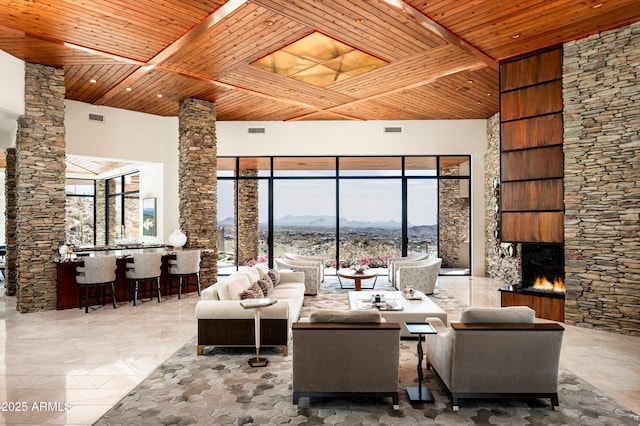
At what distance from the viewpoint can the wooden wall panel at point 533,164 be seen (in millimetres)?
6027

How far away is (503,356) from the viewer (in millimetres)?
3258

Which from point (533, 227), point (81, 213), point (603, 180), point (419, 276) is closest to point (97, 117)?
point (81, 213)

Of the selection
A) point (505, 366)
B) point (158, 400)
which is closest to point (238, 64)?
point (158, 400)

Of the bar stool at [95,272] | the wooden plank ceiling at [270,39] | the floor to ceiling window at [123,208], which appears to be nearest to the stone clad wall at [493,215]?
the wooden plank ceiling at [270,39]

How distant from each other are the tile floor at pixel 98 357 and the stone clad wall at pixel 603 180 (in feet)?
1.63

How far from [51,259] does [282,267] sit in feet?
14.0

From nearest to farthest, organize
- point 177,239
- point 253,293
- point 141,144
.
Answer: point 253,293 → point 177,239 → point 141,144

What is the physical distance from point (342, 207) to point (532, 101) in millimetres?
5619

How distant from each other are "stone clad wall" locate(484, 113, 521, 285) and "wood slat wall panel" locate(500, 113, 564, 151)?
10.8ft

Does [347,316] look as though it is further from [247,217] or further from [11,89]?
[247,217]

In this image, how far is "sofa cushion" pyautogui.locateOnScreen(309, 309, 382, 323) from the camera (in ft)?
11.1

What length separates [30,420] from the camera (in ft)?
10.3

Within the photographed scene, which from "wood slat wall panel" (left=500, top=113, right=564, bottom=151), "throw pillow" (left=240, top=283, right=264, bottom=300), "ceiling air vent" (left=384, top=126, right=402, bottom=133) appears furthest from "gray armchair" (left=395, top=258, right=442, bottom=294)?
"ceiling air vent" (left=384, top=126, right=402, bottom=133)

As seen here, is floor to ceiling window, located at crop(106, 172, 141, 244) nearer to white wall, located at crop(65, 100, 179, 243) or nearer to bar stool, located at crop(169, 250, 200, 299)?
white wall, located at crop(65, 100, 179, 243)
